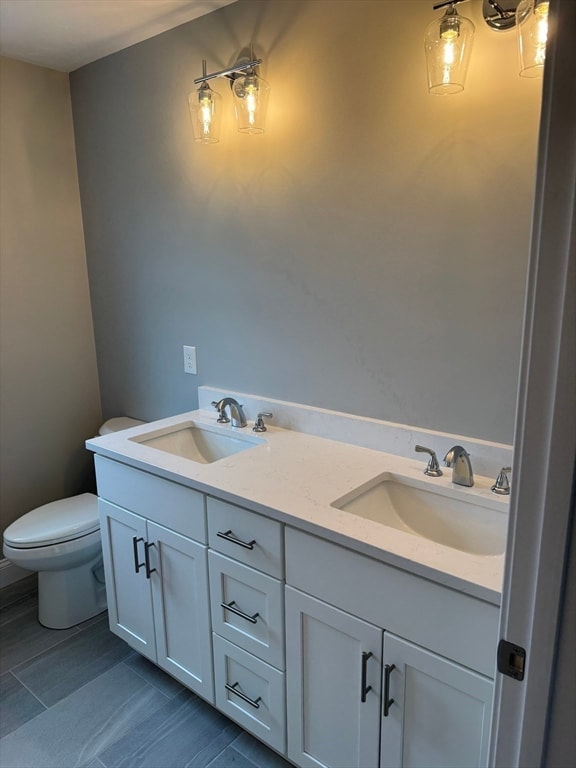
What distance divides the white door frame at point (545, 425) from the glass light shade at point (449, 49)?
2.67 feet

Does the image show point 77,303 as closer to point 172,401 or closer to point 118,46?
point 172,401

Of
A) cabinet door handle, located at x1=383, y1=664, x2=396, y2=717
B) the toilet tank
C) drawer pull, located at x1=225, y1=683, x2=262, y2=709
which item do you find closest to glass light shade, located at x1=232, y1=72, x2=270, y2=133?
the toilet tank

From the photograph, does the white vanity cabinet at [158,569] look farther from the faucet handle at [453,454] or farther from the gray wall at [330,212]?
the faucet handle at [453,454]

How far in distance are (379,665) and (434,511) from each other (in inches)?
17.4

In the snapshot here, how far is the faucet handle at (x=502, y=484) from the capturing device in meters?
1.38

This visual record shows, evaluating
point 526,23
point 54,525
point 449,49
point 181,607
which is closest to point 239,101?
point 449,49

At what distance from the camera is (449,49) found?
4.27 feet

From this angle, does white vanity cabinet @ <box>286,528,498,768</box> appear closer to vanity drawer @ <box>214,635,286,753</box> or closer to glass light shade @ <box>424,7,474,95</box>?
vanity drawer @ <box>214,635,286,753</box>

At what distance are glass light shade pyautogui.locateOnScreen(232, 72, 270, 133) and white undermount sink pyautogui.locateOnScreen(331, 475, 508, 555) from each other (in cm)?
124

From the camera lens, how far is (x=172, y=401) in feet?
8.01

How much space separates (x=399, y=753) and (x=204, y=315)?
5.31 feet

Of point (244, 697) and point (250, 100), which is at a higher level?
point (250, 100)

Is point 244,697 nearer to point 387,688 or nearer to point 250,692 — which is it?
point 250,692

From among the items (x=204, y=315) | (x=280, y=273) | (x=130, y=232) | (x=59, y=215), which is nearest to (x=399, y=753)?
(x=280, y=273)
